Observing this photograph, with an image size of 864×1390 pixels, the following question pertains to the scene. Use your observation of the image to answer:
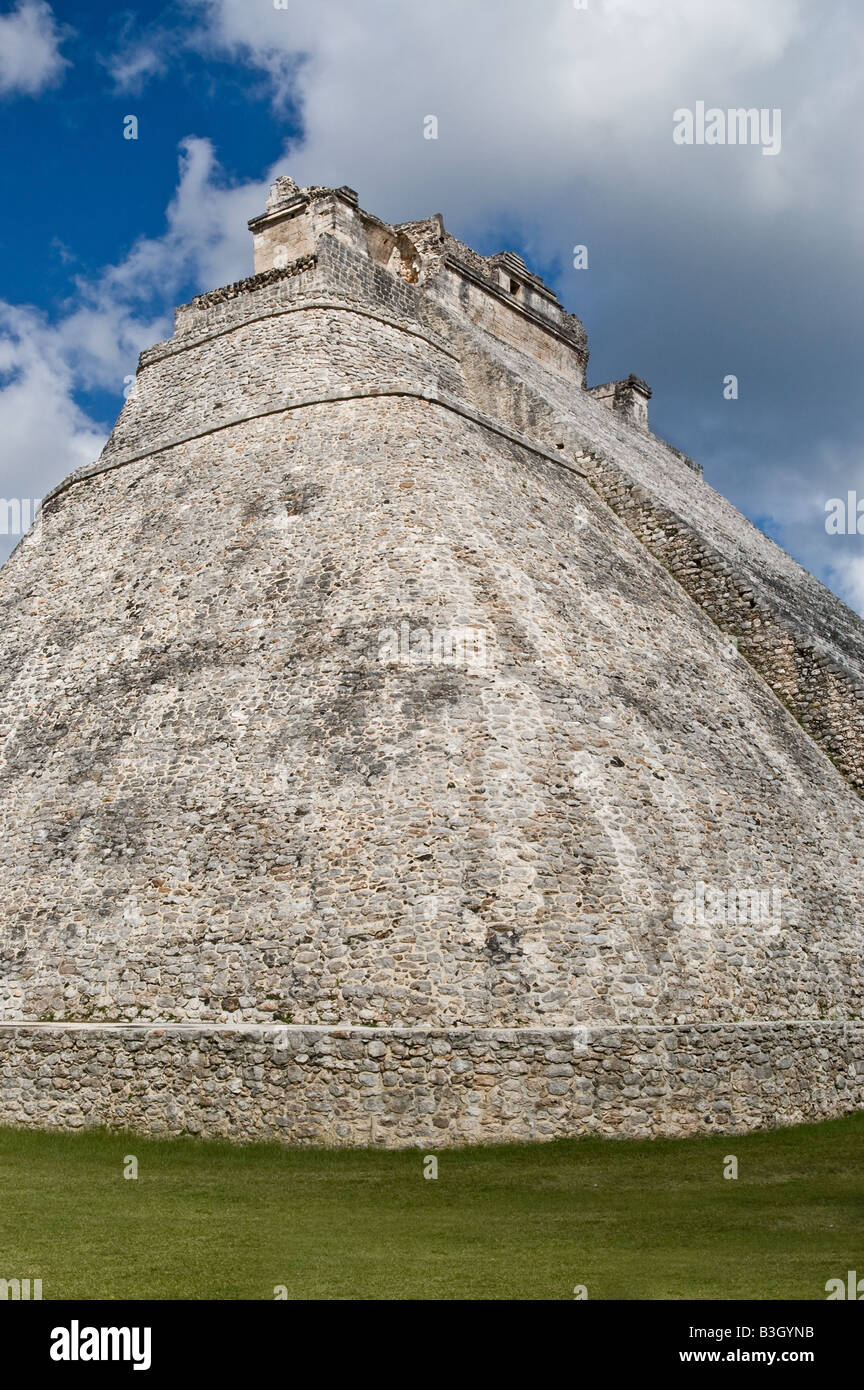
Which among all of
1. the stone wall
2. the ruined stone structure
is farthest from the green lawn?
the ruined stone structure

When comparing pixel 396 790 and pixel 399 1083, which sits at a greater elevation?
pixel 396 790

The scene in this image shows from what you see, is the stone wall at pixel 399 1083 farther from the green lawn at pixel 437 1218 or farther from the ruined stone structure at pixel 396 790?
the green lawn at pixel 437 1218

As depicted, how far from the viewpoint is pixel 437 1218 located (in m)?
8.56

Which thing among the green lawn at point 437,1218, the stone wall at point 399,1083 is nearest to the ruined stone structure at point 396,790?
the stone wall at point 399,1083

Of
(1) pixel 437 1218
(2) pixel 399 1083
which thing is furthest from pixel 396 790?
(1) pixel 437 1218

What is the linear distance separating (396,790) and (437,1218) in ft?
15.8

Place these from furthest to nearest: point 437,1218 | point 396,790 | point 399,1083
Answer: point 396,790
point 399,1083
point 437,1218

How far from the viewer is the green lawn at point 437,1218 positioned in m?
6.89

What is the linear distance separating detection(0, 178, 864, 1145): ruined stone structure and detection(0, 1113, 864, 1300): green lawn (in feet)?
1.43

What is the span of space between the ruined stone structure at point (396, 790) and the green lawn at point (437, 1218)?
→ 435 mm

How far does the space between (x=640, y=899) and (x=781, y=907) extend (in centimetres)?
250

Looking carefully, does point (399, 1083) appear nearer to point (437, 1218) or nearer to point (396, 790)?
point (437, 1218)

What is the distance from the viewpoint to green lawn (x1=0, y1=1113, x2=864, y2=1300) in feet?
22.6

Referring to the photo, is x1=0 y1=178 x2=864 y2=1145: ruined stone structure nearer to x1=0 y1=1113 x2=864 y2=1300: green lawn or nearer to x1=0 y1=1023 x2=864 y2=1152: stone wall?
x1=0 y1=1023 x2=864 y2=1152: stone wall
